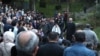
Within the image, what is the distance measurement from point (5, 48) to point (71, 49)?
1554 millimetres

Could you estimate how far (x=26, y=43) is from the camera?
6422 millimetres

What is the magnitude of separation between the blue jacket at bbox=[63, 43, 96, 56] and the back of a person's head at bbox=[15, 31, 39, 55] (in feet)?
3.58

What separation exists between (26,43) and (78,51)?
1244 mm

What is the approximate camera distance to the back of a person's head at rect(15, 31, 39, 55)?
6.43 meters

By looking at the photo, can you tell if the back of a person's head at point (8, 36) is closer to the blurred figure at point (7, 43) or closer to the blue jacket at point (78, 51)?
the blurred figure at point (7, 43)

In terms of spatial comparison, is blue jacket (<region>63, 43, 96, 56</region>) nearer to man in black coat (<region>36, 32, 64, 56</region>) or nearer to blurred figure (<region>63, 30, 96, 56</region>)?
blurred figure (<region>63, 30, 96, 56</region>)

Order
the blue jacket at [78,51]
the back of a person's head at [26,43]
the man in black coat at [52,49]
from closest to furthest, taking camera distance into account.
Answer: the back of a person's head at [26,43], the blue jacket at [78,51], the man in black coat at [52,49]

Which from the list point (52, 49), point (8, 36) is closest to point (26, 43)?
point (52, 49)

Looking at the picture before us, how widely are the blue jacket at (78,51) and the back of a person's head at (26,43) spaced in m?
1.09

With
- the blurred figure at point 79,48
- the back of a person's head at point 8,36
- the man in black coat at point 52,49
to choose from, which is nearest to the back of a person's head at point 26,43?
the blurred figure at point 79,48

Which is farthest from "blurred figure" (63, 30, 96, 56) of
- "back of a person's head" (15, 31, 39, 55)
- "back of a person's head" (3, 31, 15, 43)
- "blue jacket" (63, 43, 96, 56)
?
"back of a person's head" (3, 31, 15, 43)

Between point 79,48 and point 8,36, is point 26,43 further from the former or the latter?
point 8,36

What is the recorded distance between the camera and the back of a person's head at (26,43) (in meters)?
6.43

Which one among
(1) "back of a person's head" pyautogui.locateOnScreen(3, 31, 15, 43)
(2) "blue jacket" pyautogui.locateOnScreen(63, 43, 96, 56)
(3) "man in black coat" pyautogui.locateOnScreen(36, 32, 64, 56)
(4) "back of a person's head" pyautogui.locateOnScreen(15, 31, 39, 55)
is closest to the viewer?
(4) "back of a person's head" pyautogui.locateOnScreen(15, 31, 39, 55)
